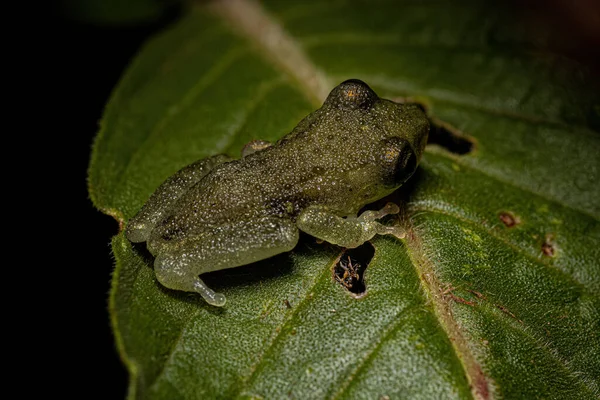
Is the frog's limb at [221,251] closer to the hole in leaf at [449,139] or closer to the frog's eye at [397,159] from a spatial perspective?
the frog's eye at [397,159]

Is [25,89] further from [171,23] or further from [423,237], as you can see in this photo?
[423,237]

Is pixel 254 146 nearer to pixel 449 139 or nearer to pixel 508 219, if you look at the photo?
pixel 449 139

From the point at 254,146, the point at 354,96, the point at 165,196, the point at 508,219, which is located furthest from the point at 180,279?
the point at 508,219

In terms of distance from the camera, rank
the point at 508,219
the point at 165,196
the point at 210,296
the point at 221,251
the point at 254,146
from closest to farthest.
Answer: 1. the point at 210,296
2. the point at 221,251
3. the point at 165,196
4. the point at 508,219
5. the point at 254,146

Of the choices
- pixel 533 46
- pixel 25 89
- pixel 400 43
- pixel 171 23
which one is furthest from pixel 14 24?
pixel 533 46

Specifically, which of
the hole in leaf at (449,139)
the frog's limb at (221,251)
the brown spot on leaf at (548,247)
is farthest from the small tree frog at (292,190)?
the brown spot on leaf at (548,247)

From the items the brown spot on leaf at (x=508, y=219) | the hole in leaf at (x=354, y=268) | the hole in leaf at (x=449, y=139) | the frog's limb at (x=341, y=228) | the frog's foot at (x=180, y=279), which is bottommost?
the frog's foot at (x=180, y=279)
